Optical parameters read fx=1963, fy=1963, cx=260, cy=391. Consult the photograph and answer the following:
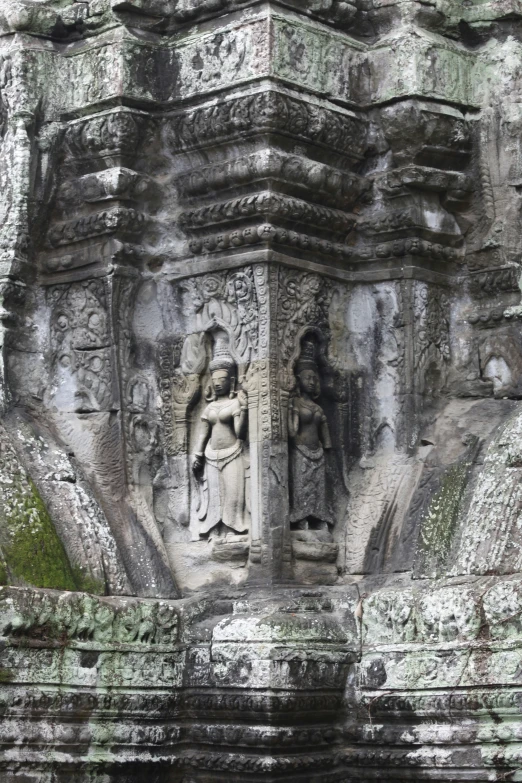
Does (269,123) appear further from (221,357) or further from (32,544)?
(32,544)

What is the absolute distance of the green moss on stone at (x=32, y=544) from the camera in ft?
40.7

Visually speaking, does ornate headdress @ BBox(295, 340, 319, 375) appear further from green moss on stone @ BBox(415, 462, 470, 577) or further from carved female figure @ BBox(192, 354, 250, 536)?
green moss on stone @ BBox(415, 462, 470, 577)

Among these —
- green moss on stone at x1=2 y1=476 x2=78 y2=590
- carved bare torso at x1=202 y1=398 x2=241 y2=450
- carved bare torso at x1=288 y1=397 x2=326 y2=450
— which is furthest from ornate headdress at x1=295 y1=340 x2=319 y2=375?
green moss on stone at x1=2 y1=476 x2=78 y2=590

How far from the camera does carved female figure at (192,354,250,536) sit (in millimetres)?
13109

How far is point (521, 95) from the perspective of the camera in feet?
44.5

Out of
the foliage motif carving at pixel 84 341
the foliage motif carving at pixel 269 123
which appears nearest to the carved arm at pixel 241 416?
the foliage motif carving at pixel 84 341

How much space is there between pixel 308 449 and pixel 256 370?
0.65m

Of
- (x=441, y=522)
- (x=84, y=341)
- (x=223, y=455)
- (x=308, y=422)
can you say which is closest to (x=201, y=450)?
(x=223, y=455)

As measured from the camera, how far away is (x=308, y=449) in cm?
1321

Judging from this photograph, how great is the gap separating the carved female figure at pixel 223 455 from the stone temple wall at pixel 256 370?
0.02 m

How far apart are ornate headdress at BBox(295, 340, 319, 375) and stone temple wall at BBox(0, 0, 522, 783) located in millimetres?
35

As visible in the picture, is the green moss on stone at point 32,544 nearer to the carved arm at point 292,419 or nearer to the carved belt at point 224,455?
the carved belt at point 224,455

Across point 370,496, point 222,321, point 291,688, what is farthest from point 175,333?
point 291,688

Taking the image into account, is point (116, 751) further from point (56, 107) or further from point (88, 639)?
point (56, 107)
